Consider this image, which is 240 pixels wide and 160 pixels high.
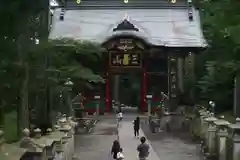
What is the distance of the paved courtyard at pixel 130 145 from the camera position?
18.6 meters

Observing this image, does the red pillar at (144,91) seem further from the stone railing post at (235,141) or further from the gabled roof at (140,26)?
the stone railing post at (235,141)

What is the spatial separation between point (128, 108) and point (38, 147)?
3102cm

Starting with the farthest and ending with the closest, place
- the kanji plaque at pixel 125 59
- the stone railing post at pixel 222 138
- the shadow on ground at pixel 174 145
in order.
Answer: the kanji plaque at pixel 125 59
the shadow on ground at pixel 174 145
the stone railing post at pixel 222 138

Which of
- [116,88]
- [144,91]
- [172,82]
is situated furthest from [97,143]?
[116,88]

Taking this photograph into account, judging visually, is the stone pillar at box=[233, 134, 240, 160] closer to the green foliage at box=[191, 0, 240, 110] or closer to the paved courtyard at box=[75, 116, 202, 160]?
the green foliage at box=[191, 0, 240, 110]

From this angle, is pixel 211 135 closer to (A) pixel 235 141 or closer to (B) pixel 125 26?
(A) pixel 235 141

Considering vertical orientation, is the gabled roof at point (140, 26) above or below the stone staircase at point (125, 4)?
below

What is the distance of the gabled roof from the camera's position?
33.7m

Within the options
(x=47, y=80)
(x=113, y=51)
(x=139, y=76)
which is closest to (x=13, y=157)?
(x=47, y=80)

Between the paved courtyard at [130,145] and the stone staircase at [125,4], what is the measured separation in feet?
44.8

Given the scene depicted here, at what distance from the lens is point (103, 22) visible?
37.5m

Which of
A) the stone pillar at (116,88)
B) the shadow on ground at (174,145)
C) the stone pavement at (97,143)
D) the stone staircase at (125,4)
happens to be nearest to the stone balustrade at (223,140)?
the shadow on ground at (174,145)

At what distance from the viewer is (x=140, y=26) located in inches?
1390

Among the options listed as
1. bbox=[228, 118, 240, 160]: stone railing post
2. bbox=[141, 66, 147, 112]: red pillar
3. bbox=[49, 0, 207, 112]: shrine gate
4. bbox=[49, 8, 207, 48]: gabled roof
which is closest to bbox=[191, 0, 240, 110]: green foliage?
bbox=[228, 118, 240, 160]: stone railing post
